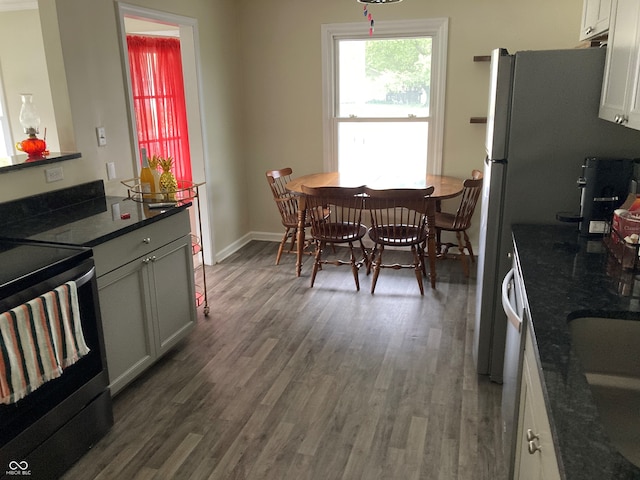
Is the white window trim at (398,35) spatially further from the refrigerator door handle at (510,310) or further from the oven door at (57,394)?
the oven door at (57,394)

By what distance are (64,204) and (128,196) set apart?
0.41m

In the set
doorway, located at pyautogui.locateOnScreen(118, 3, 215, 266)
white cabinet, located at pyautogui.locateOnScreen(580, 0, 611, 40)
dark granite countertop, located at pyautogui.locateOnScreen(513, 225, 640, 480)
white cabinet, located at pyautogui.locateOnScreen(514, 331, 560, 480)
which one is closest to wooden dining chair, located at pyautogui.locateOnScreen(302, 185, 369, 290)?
doorway, located at pyautogui.locateOnScreen(118, 3, 215, 266)

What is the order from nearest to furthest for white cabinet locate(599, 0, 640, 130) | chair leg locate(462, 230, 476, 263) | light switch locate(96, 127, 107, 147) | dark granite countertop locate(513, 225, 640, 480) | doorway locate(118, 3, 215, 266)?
dark granite countertop locate(513, 225, 640, 480) → white cabinet locate(599, 0, 640, 130) → light switch locate(96, 127, 107, 147) → doorway locate(118, 3, 215, 266) → chair leg locate(462, 230, 476, 263)

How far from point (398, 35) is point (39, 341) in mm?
3959

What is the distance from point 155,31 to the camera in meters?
4.52

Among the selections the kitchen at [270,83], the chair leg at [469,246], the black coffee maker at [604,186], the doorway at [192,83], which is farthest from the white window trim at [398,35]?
the black coffee maker at [604,186]

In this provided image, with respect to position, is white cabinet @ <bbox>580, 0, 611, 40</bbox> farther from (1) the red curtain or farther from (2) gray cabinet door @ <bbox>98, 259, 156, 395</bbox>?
(1) the red curtain

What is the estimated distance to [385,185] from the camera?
13.8ft

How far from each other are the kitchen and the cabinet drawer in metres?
0.70

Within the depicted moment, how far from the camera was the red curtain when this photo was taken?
4297 millimetres

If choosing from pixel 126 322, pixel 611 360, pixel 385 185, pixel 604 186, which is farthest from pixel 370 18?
pixel 611 360

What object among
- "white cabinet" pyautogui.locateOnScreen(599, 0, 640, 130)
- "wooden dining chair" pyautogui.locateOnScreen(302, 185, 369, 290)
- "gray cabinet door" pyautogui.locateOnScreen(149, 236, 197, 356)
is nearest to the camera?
"white cabinet" pyautogui.locateOnScreen(599, 0, 640, 130)

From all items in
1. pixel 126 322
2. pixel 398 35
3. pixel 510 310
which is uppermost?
pixel 398 35

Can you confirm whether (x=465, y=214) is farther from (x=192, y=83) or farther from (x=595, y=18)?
(x=192, y=83)
